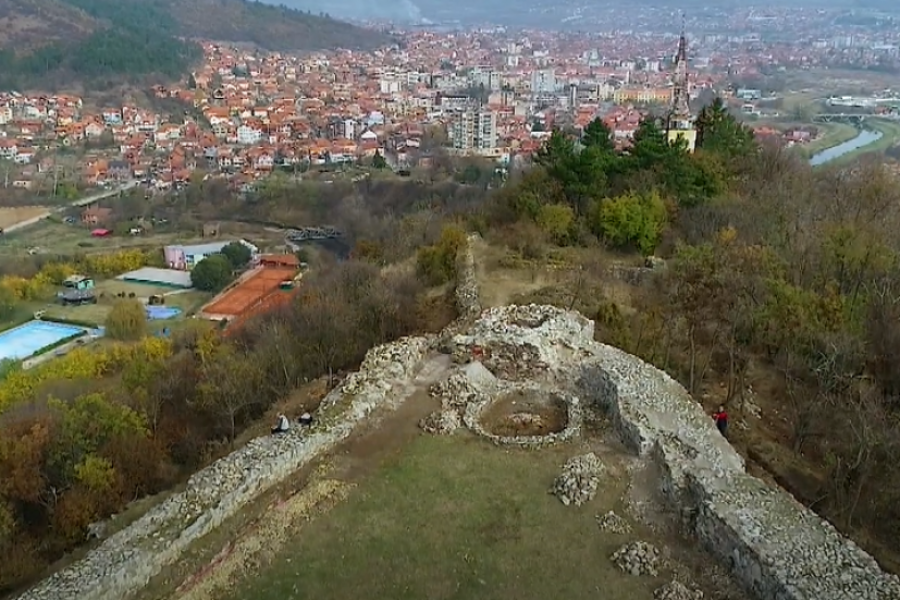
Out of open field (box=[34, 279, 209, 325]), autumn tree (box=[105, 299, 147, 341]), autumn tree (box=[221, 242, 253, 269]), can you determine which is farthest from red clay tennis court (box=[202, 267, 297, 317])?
autumn tree (box=[105, 299, 147, 341])

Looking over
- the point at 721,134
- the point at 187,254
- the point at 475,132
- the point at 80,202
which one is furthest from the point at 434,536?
the point at 475,132

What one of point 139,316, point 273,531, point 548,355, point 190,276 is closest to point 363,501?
point 273,531

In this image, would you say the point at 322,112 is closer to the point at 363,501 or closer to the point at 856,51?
the point at 856,51

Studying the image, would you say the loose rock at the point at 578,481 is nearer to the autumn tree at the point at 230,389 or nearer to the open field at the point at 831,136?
the autumn tree at the point at 230,389

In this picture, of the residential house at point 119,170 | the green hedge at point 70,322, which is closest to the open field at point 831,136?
the green hedge at point 70,322

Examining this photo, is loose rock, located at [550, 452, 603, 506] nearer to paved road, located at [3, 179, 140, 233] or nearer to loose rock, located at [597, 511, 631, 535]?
loose rock, located at [597, 511, 631, 535]

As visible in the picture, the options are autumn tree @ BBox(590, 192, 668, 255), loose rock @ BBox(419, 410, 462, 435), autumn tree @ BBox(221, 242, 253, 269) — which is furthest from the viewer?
autumn tree @ BBox(221, 242, 253, 269)
